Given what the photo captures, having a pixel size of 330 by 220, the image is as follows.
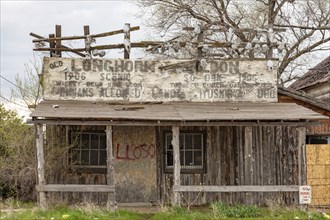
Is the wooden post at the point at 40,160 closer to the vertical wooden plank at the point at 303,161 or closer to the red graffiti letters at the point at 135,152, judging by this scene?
the red graffiti letters at the point at 135,152

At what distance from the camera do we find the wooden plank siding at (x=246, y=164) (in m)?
16.4

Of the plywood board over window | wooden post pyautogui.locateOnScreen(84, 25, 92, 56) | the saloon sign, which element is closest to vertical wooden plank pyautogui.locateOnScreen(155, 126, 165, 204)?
the saloon sign

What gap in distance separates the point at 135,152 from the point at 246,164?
3443mm

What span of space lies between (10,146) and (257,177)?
25.7 ft

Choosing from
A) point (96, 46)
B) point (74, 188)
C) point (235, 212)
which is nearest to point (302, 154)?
point (235, 212)

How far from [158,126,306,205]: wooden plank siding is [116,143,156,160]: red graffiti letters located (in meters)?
0.85

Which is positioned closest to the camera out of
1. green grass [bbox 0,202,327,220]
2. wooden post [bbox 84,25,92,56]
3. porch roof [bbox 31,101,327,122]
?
green grass [bbox 0,202,327,220]

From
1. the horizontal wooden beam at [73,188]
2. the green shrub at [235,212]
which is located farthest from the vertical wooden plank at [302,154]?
the horizontal wooden beam at [73,188]

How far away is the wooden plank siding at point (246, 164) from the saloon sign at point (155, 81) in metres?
1.19

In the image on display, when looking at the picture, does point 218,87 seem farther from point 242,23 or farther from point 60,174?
point 242,23

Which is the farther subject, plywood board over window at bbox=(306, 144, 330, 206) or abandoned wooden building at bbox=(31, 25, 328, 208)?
plywood board over window at bbox=(306, 144, 330, 206)

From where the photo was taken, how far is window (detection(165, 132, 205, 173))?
16625 millimetres

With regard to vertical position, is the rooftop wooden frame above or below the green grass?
above

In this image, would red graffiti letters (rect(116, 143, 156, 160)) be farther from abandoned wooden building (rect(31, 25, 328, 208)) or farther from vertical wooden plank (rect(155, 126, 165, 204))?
vertical wooden plank (rect(155, 126, 165, 204))
